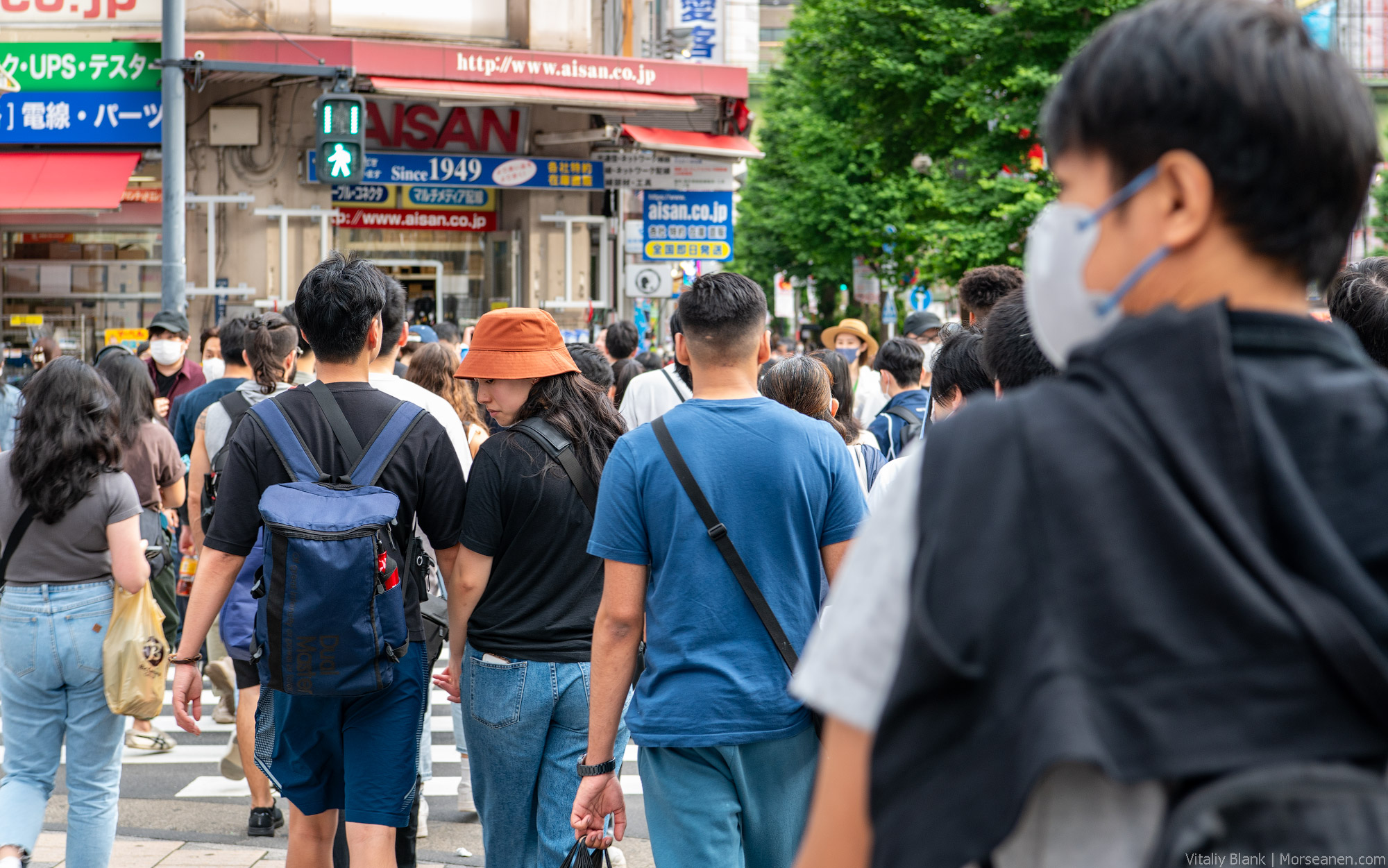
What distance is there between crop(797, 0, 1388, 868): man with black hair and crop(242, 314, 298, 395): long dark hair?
19.0 feet

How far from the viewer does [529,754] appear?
414 centimetres

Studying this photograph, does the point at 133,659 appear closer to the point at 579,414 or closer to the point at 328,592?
the point at 328,592

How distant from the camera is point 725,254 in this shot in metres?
20.2

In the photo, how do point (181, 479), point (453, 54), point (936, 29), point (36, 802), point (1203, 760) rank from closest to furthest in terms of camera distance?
point (1203, 760) → point (36, 802) → point (181, 479) → point (453, 54) → point (936, 29)

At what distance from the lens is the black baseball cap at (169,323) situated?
9.43 m

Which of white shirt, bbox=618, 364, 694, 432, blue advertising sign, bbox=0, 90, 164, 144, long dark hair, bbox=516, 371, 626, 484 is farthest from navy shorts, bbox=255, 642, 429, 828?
blue advertising sign, bbox=0, 90, 164, 144

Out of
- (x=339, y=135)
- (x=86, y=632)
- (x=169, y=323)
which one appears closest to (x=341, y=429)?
(x=86, y=632)

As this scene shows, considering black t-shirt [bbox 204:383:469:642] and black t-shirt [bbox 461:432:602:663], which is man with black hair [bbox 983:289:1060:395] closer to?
black t-shirt [bbox 461:432:602:663]

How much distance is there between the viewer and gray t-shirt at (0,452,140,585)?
482 cm

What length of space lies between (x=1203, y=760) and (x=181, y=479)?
260 inches

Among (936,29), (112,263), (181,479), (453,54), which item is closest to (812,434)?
(181,479)

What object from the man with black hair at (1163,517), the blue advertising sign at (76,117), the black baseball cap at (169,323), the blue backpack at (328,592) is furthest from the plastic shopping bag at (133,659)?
the blue advertising sign at (76,117)

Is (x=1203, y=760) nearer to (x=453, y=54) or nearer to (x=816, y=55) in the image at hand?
(x=453, y=54)

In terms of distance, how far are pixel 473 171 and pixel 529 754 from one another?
A: 15164mm
